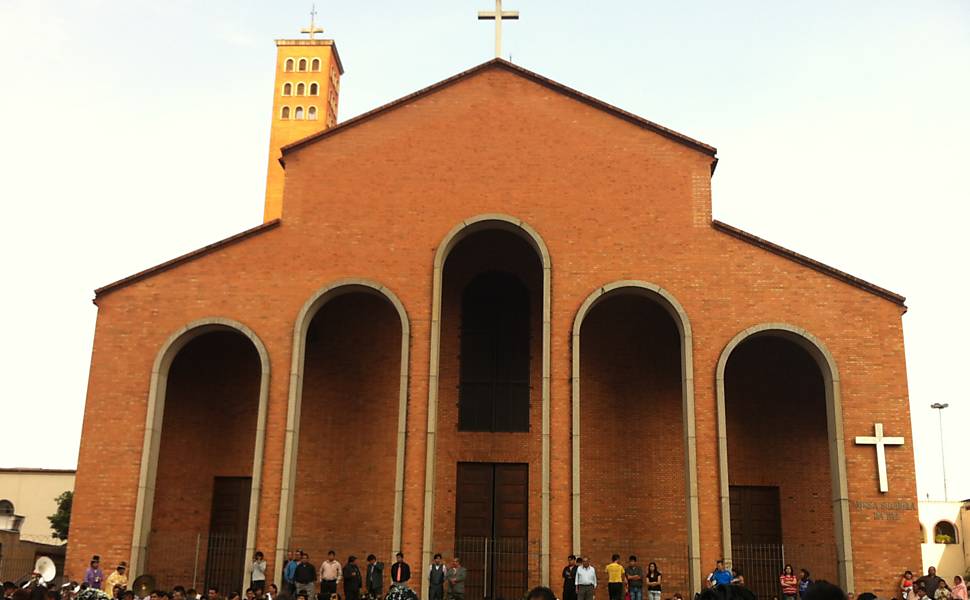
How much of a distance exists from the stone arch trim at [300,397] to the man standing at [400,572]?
66 cm

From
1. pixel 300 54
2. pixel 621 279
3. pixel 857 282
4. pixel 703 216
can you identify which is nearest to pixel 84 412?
pixel 621 279

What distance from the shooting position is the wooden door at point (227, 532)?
841 inches

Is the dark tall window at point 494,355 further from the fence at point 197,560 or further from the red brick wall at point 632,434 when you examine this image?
the fence at point 197,560

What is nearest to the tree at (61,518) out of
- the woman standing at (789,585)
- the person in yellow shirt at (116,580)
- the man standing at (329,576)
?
the person in yellow shirt at (116,580)

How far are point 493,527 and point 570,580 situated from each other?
403 cm

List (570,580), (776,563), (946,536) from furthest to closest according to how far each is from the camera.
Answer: (946,536) → (776,563) → (570,580)

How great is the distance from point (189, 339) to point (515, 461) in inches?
290

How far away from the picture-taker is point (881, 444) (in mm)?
19172

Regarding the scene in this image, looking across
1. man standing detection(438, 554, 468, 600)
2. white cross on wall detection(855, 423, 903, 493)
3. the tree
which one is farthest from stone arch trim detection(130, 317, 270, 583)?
the tree

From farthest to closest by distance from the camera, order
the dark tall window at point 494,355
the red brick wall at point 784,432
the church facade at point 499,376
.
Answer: the dark tall window at point 494,355 < the red brick wall at point 784,432 < the church facade at point 499,376

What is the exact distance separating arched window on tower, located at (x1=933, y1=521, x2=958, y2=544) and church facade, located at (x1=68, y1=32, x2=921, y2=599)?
33028 millimetres

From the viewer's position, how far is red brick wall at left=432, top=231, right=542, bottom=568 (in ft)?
72.0

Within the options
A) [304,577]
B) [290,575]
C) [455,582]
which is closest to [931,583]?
[455,582]

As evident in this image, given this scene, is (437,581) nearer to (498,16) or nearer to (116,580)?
(116,580)
